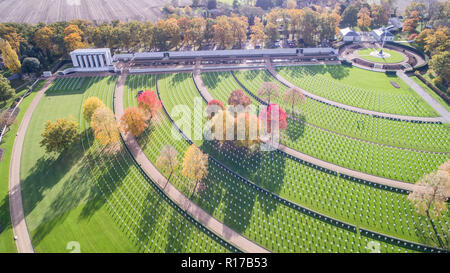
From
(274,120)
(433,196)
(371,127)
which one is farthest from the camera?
(371,127)

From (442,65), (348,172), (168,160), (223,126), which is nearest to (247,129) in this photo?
(223,126)

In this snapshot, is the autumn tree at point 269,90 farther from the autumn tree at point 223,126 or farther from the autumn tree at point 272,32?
the autumn tree at point 272,32

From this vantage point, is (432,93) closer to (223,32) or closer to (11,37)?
(223,32)

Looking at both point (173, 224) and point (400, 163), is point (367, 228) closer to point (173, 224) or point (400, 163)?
point (400, 163)

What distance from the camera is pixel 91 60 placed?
11881cm

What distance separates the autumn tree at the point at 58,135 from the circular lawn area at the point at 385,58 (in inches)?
4697

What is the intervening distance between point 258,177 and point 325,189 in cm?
1594

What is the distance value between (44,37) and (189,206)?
108m

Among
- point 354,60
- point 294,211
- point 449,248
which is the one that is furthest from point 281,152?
point 354,60

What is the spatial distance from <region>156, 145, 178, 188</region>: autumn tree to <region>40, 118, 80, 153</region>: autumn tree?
2619 centimetres

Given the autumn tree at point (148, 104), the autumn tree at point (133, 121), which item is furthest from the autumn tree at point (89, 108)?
the autumn tree at point (148, 104)

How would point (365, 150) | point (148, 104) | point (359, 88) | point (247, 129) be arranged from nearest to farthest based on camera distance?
point (247, 129)
point (365, 150)
point (148, 104)
point (359, 88)

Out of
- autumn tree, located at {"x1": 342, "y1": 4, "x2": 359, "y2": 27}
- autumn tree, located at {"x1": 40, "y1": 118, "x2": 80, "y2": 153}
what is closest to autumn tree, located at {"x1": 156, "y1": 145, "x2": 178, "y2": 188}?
autumn tree, located at {"x1": 40, "y1": 118, "x2": 80, "y2": 153}

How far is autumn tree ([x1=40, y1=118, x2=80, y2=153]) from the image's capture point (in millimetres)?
75875
